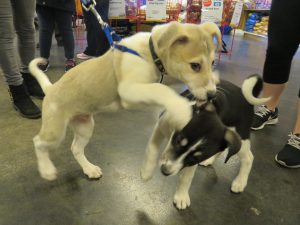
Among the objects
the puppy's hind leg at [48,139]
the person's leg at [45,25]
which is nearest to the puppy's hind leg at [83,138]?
the puppy's hind leg at [48,139]

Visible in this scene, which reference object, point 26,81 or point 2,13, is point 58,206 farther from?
point 26,81

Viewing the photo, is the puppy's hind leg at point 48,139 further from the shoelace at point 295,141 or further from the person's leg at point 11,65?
the shoelace at point 295,141

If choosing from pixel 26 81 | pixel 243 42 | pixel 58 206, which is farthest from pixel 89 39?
pixel 243 42

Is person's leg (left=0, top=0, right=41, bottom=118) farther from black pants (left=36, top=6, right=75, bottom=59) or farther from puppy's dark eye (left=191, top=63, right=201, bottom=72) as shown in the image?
puppy's dark eye (left=191, top=63, right=201, bottom=72)

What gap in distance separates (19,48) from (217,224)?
2.12m

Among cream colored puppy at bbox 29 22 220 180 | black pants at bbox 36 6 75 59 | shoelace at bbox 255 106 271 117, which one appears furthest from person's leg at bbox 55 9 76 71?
shoelace at bbox 255 106 271 117

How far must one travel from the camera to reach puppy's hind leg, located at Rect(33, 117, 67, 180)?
1397 mm

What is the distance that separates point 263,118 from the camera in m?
2.42

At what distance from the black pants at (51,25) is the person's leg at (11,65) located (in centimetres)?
106

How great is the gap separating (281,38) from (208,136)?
4.17 feet

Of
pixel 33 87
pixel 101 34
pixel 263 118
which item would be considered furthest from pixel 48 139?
pixel 101 34

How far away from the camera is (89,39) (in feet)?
13.3

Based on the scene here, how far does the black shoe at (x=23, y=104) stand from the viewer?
2.32 metres

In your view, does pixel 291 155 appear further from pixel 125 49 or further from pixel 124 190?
pixel 125 49
